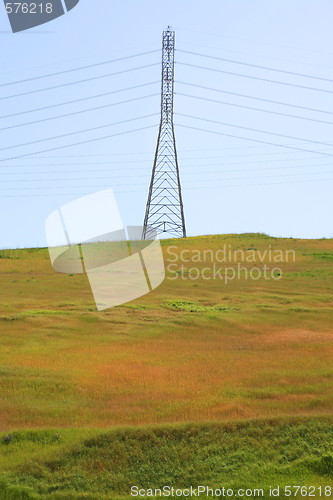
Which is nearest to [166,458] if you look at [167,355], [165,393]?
[165,393]

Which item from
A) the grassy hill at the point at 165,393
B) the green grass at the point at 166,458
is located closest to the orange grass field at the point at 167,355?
the grassy hill at the point at 165,393

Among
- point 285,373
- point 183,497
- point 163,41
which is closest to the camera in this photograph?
point 183,497

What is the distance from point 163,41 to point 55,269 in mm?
25773

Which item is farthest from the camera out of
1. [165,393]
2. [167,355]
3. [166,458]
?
[167,355]

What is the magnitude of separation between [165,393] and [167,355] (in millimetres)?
3825

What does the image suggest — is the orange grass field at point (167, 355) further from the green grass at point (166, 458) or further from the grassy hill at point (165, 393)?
the green grass at point (166, 458)

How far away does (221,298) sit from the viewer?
111 feet

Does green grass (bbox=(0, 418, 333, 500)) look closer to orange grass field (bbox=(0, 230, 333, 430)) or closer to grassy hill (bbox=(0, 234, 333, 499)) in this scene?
grassy hill (bbox=(0, 234, 333, 499))

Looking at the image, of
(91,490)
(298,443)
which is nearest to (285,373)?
(298,443)

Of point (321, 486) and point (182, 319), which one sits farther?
point (182, 319)

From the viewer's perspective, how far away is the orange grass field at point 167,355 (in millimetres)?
16891

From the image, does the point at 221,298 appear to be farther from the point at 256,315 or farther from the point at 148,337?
the point at 148,337

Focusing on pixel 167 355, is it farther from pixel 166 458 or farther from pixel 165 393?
pixel 166 458

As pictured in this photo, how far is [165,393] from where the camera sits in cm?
1802
